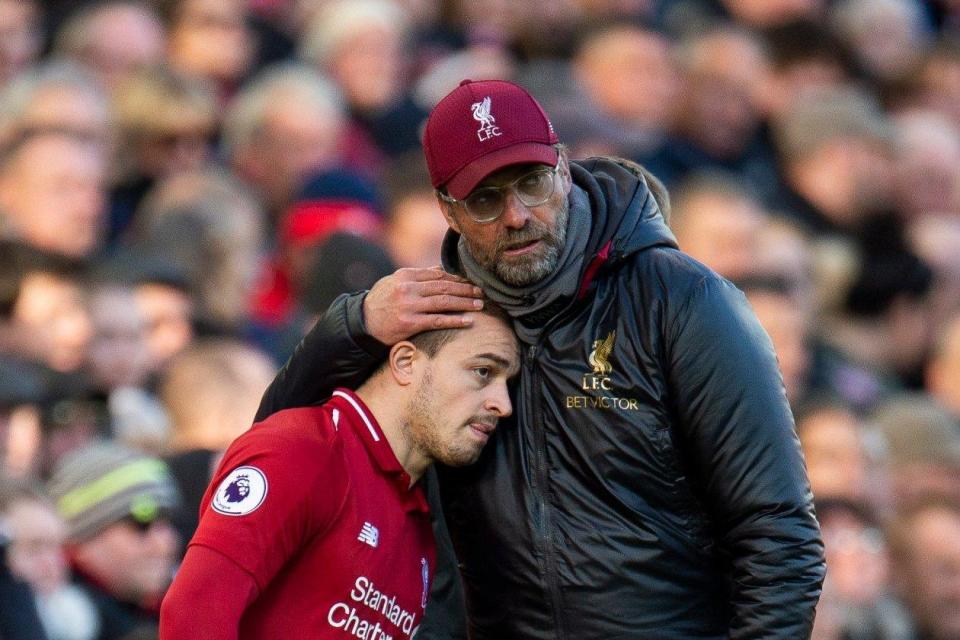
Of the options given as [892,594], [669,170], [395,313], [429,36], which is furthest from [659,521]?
[429,36]

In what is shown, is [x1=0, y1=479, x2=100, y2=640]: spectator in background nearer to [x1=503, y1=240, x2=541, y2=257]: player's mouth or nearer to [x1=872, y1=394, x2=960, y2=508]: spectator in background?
[x1=503, y1=240, x2=541, y2=257]: player's mouth

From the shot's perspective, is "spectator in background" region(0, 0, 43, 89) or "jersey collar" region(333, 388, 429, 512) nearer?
"jersey collar" region(333, 388, 429, 512)

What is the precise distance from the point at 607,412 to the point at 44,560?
2.25m

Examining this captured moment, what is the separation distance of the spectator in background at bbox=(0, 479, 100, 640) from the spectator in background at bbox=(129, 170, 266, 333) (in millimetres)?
1908

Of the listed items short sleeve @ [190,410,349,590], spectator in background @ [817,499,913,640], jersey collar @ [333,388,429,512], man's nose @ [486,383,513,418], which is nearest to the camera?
short sleeve @ [190,410,349,590]

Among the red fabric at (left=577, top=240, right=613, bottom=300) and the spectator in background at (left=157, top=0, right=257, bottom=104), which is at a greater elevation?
the spectator in background at (left=157, top=0, right=257, bottom=104)

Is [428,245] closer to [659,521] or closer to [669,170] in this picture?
[669,170]

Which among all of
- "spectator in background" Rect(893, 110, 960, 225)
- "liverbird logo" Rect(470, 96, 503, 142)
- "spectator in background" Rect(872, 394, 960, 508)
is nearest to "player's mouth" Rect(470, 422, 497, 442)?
"liverbird logo" Rect(470, 96, 503, 142)

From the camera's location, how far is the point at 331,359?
457cm

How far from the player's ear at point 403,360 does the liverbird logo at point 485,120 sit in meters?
0.58

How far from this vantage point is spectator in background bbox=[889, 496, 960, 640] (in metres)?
7.82

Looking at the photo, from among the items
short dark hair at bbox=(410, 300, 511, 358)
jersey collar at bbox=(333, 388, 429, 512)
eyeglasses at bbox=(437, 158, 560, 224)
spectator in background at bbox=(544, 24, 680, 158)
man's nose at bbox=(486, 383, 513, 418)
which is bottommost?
jersey collar at bbox=(333, 388, 429, 512)

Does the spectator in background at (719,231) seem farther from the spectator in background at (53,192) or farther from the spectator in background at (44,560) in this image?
the spectator in background at (44,560)

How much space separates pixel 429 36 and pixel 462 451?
665cm
